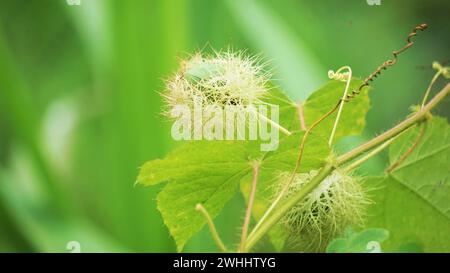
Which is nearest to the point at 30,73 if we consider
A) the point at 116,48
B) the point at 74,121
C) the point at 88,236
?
the point at 74,121

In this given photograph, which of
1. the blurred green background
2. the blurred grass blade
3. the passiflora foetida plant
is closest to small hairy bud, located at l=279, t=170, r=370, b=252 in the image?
the passiflora foetida plant

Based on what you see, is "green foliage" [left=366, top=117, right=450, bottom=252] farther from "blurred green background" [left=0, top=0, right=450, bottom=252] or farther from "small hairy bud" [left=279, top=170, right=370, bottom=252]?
"blurred green background" [left=0, top=0, right=450, bottom=252]

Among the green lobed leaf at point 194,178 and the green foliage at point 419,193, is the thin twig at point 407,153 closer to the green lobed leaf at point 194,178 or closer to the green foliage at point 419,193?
the green foliage at point 419,193

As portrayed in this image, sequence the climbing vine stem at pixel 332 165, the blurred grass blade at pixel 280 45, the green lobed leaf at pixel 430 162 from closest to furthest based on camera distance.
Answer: the climbing vine stem at pixel 332 165, the green lobed leaf at pixel 430 162, the blurred grass blade at pixel 280 45

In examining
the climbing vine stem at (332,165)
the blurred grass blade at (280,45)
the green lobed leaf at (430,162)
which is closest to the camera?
the climbing vine stem at (332,165)

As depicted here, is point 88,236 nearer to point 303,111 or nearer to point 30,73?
point 30,73

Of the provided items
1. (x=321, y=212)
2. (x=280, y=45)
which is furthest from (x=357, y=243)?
(x=280, y=45)

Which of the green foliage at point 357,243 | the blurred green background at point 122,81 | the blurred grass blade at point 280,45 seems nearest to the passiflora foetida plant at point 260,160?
the green foliage at point 357,243
